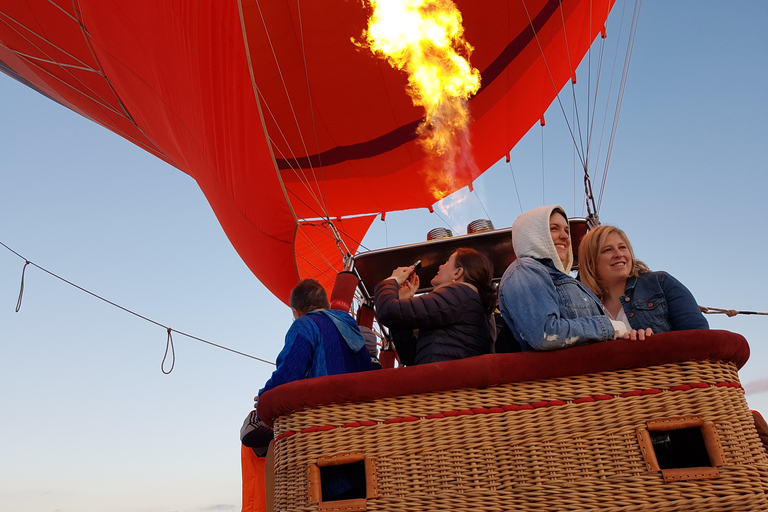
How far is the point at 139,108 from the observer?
15.8 feet

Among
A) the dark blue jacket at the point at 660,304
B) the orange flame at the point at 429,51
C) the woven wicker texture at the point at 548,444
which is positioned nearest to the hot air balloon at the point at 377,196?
the woven wicker texture at the point at 548,444

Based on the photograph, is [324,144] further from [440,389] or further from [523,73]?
[440,389]

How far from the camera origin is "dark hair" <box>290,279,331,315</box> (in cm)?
212

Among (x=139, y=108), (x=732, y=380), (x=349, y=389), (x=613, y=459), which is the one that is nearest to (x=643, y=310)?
(x=732, y=380)

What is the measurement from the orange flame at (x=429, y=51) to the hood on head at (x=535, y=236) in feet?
18.8

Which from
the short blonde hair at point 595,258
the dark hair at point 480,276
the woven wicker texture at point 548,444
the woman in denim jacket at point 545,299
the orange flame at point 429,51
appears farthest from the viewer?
the orange flame at point 429,51

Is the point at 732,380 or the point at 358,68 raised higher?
the point at 358,68

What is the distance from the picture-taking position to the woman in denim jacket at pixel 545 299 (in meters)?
1.23

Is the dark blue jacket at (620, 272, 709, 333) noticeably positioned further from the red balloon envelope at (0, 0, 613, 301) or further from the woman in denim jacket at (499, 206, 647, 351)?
the red balloon envelope at (0, 0, 613, 301)

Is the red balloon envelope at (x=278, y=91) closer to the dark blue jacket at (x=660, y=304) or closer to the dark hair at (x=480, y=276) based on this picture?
the dark hair at (x=480, y=276)

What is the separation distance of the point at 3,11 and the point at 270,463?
4971 millimetres

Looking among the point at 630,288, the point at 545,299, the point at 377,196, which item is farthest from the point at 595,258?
the point at 377,196

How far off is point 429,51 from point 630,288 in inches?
232

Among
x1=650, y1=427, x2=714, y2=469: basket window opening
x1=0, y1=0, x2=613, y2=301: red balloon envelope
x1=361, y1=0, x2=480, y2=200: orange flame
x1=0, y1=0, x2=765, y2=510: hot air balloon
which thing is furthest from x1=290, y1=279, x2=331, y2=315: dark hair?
x1=361, y1=0, x2=480, y2=200: orange flame
